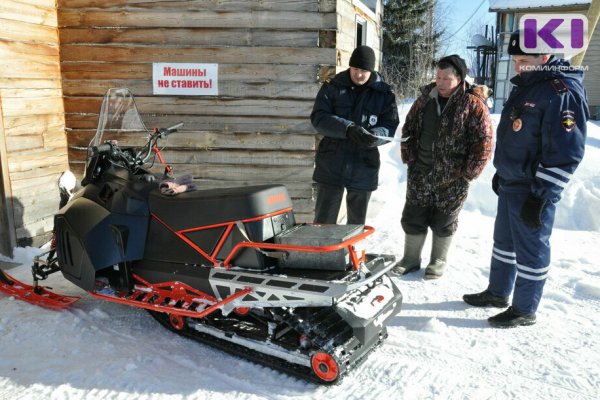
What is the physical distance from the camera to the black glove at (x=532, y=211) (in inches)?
109

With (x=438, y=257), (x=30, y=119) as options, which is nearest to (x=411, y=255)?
(x=438, y=257)

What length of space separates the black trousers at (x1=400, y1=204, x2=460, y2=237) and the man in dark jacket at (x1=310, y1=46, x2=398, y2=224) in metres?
0.35

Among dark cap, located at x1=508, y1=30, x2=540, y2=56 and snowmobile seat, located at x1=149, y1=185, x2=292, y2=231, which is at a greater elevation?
dark cap, located at x1=508, y1=30, x2=540, y2=56

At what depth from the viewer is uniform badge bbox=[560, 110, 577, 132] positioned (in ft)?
8.68

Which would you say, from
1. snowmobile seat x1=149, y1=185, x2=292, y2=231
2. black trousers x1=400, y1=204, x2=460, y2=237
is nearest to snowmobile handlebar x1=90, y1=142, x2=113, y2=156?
snowmobile seat x1=149, y1=185, x2=292, y2=231

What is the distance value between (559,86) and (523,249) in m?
0.93

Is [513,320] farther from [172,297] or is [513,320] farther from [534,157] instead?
[172,297]

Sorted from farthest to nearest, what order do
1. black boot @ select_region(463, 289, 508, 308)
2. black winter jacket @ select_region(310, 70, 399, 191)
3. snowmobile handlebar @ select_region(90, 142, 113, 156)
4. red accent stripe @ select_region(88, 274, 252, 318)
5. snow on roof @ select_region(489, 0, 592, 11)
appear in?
snow on roof @ select_region(489, 0, 592, 11) → black winter jacket @ select_region(310, 70, 399, 191) → black boot @ select_region(463, 289, 508, 308) → snowmobile handlebar @ select_region(90, 142, 113, 156) → red accent stripe @ select_region(88, 274, 252, 318)

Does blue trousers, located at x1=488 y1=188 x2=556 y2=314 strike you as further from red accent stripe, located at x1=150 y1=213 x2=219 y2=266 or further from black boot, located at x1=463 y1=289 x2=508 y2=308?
red accent stripe, located at x1=150 y1=213 x2=219 y2=266

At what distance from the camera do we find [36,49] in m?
4.34

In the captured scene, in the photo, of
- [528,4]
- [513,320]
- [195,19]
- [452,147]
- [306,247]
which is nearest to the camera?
[306,247]

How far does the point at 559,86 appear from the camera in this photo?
2732mm

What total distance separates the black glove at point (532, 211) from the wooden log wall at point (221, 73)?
87.1 inches

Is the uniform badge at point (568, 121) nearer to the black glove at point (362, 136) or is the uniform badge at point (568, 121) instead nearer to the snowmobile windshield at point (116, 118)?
the black glove at point (362, 136)
